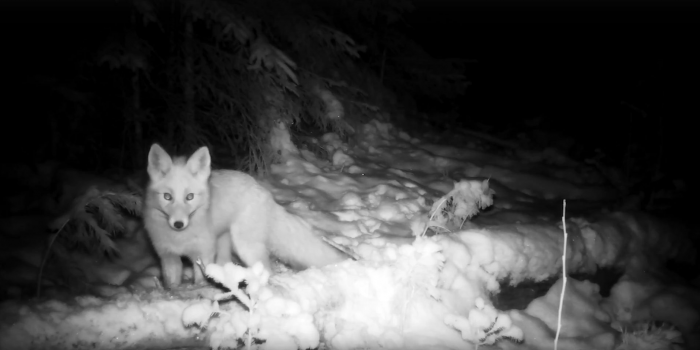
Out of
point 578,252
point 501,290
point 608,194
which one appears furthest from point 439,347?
point 608,194

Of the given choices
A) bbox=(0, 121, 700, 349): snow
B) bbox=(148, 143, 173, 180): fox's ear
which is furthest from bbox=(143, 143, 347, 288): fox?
bbox=(0, 121, 700, 349): snow

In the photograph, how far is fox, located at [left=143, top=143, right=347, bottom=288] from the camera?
4.17 metres

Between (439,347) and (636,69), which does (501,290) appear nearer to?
(439,347)

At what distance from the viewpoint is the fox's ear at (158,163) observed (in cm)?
405

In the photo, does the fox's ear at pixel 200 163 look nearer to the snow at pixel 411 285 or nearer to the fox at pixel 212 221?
the fox at pixel 212 221

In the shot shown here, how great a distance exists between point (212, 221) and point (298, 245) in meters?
1.04

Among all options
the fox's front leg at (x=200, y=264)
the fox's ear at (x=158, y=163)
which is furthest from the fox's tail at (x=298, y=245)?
the fox's ear at (x=158, y=163)

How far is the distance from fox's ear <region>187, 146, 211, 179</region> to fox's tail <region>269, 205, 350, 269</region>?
95cm

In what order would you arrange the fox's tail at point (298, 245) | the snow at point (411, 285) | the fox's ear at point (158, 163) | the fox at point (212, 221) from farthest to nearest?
1. the fox's tail at point (298, 245)
2. the fox at point (212, 221)
3. the fox's ear at point (158, 163)
4. the snow at point (411, 285)

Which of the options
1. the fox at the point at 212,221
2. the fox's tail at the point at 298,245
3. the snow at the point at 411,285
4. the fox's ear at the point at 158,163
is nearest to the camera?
the snow at the point at 411,285

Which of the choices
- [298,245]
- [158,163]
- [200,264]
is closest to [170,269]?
[200,264]

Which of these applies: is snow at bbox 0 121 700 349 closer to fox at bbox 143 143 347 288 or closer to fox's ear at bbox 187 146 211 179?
fox at bbox 143 143 347 288

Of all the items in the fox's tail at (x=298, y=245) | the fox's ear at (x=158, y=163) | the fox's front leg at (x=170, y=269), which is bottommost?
the fox's front leg at (x=170, y=269)

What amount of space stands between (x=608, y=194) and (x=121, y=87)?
10037 millimetres
